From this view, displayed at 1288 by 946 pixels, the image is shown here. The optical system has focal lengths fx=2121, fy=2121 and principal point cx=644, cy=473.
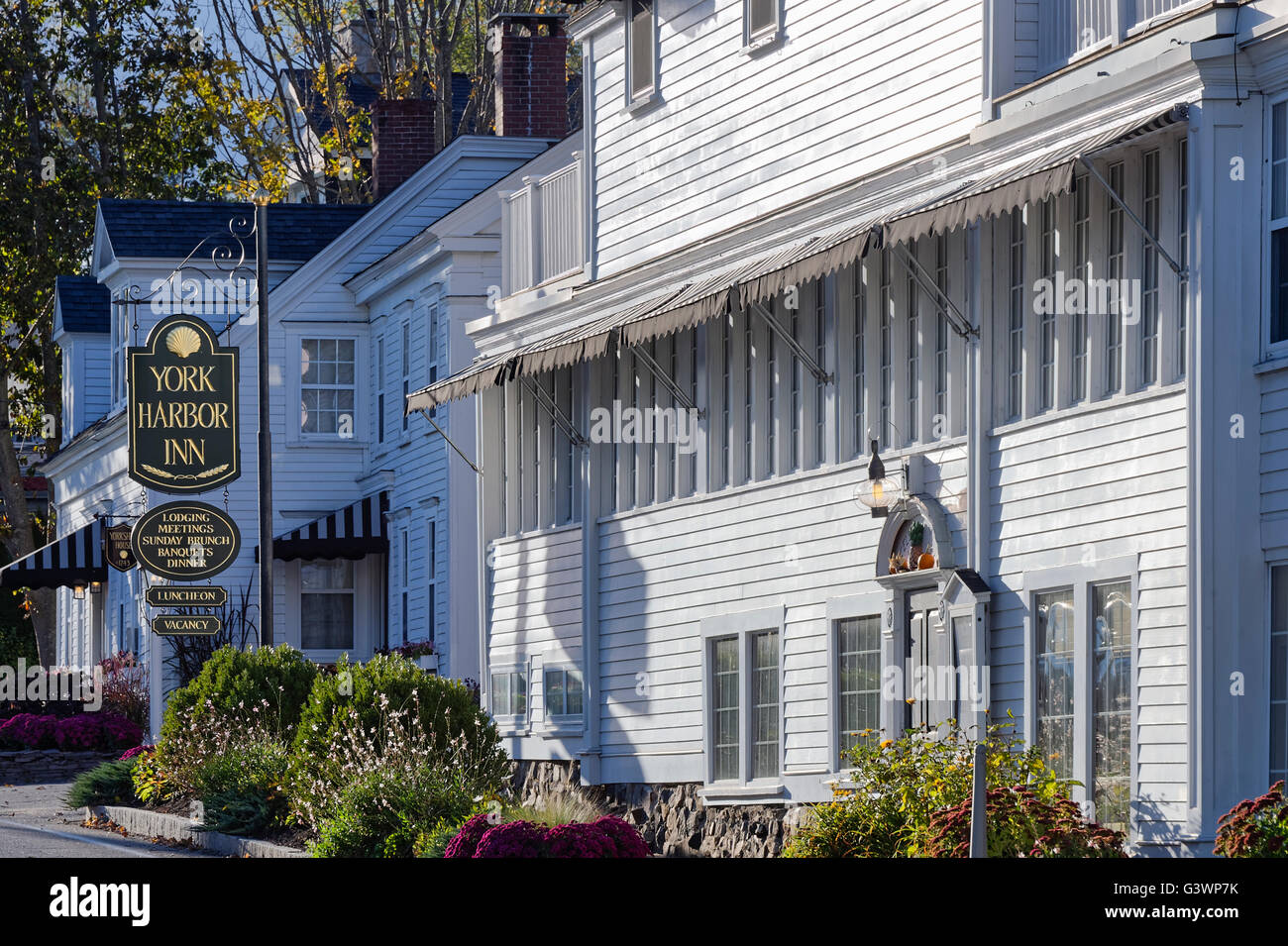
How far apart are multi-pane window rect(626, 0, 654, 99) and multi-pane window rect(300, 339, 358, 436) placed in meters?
14.5

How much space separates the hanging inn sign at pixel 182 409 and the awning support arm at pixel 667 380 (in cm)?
702

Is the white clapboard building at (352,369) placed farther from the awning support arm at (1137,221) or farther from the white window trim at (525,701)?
the awning support arm at (1137,221)

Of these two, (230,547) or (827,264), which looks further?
(230,547)

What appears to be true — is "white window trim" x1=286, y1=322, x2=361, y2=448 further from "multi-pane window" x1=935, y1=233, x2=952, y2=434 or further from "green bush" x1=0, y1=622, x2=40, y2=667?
"multi-pane window" x1=935, y1=233, x2=952, y2=434

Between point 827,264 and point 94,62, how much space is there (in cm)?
3598

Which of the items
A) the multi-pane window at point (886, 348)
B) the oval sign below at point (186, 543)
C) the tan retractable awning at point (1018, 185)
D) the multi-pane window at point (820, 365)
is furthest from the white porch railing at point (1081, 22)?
the oval sign below at point (186, 543)

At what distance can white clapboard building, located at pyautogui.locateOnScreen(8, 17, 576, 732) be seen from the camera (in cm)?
3045

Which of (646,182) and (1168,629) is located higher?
(646,182)

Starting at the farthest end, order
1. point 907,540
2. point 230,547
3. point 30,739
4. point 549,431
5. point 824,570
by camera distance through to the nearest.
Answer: point 30,739 < point 230,547 < point 549,431 < point 824,570 < point 907,540

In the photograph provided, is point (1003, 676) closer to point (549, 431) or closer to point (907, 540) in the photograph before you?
point (907, 540)

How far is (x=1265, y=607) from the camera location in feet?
42.9

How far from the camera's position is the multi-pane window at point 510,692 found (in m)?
23.5

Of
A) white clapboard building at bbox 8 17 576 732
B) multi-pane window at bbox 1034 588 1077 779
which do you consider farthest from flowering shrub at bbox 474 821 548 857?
white clapboard building at bbox 8 17 576 732
